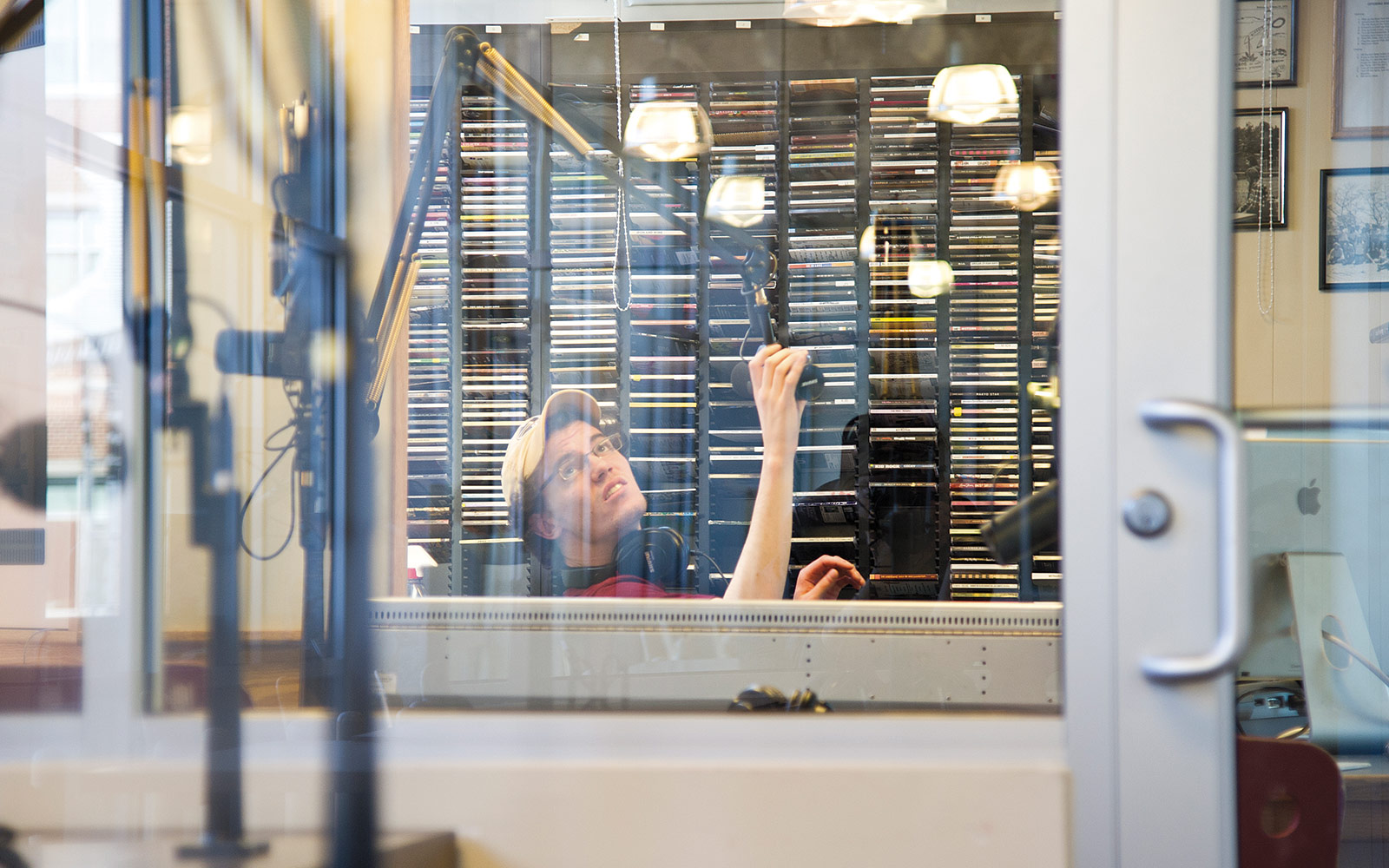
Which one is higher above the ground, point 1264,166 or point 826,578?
point 1264,166

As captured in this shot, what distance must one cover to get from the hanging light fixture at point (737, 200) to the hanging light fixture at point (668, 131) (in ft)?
0.27

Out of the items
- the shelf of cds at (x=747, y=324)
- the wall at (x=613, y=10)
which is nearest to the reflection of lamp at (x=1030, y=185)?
the shelf of cds at (x=747, y=324)

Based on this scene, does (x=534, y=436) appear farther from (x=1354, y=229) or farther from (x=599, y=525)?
(x=1354, y=229)

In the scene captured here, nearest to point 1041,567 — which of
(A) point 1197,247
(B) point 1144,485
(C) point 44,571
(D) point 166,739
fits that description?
(B) point 1144,485

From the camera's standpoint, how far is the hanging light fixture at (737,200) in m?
1.62

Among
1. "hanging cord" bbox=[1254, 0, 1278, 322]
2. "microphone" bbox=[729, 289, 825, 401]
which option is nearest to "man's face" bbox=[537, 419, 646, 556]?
"microphone" bbox=[729, 289, 825, 401]

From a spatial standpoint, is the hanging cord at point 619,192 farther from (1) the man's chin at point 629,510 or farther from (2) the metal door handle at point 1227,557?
(2) the metal door handle at point 1227,557

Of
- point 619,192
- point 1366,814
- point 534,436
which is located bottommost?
point 1366,814

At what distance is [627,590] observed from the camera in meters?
0.92

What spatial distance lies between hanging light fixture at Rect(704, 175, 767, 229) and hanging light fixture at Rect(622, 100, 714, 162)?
8cm

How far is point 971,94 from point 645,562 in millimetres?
792

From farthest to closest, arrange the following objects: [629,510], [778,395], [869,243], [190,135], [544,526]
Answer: [869,243] < [778,395] < [629,510] < [544,526] < [190,135]

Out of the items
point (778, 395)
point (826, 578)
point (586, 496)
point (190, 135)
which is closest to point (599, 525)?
point (586, 496)

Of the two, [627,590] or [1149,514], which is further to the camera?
[627,590]
